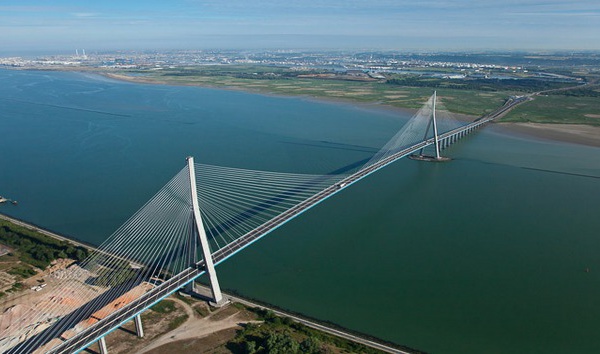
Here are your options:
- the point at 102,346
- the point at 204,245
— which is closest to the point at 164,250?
the point at 204,245

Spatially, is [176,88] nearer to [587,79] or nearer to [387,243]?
[387,243]

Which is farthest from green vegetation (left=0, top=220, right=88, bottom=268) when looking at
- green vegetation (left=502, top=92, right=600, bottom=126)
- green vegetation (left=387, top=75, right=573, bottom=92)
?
green vegetation (left=387, top=75, right=573, bottom=92)

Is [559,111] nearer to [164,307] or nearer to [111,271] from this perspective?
[164,307]

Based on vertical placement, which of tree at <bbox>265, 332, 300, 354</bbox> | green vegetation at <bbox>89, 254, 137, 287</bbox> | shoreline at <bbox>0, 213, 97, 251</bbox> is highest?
green vegetation at <bbox>89, 254, 137, 287</bbox>

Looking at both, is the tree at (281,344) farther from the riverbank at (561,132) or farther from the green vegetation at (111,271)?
the riverbank at (561,132)

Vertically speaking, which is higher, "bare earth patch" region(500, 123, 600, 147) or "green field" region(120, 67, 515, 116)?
"green field" region(120, 67, 515, 116)

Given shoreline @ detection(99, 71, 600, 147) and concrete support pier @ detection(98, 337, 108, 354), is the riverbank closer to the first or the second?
shoreline @ detection(99, 71, 600, 147)

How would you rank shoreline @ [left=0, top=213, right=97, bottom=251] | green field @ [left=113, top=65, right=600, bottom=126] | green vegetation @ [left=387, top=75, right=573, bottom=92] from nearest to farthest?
1. shoreline @ [left=0, top=213, right=97, bottom=251]
2. green field @ [left=113, top=65, right=600, bottom=126]
3. green vegetation @ [left=387, top=75, right=573, bottom=92]
